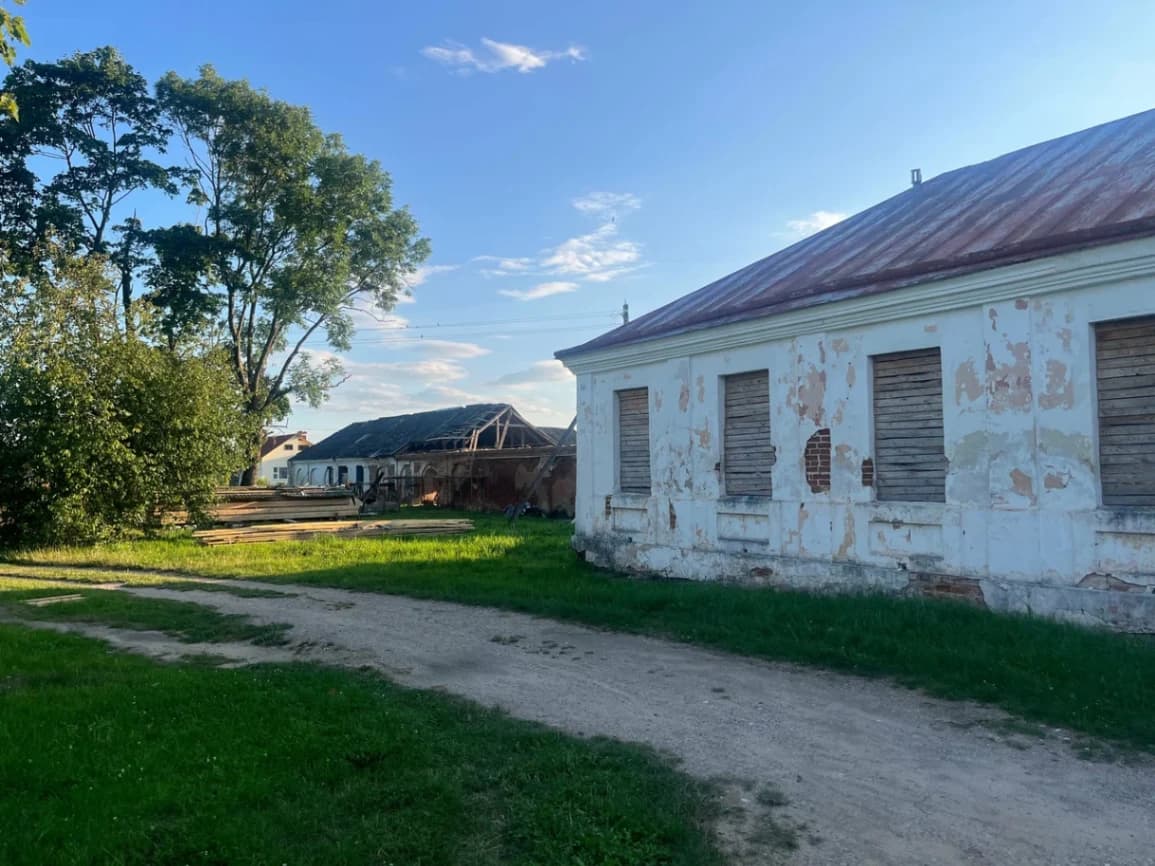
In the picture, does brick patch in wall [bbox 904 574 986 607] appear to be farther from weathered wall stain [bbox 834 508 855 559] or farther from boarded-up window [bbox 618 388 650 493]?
boarded-up window [bbox 618 388 650 493]

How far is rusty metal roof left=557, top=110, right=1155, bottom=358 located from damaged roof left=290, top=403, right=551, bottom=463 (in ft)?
83.0

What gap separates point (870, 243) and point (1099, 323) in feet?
13.9

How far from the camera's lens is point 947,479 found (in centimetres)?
917

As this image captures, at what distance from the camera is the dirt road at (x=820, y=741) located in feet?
12.8

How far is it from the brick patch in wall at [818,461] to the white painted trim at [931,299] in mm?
1397

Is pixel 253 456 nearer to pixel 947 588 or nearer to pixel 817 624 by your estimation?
pixel 817 624

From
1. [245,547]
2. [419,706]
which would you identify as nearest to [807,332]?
[419,706]

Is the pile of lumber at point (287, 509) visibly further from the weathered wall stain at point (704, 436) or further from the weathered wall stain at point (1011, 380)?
the weathered wall stain at point (1011, 380)

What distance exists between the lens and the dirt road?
3912 mm

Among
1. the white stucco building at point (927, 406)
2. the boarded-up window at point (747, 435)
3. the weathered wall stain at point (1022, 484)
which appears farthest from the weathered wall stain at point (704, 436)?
the weathered wall stain at point (1022, 484)

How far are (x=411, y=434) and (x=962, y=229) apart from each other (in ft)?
127

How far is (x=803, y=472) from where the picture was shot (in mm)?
10695

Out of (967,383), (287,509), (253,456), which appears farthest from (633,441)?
(253,456)

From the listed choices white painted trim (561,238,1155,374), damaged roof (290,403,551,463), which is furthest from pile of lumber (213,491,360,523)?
white painted trim (561,238,1155,374)
